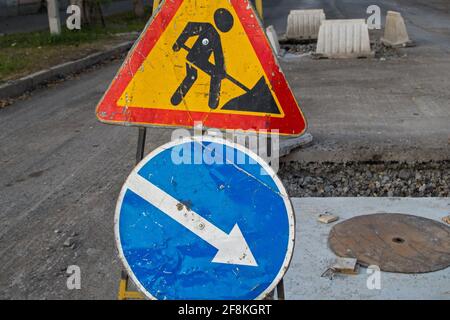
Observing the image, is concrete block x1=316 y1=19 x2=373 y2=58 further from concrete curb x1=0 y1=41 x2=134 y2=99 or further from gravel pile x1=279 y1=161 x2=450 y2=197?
gravel pile x1=279 y1=161 x2=450 y2=197

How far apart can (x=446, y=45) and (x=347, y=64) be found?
3.38m

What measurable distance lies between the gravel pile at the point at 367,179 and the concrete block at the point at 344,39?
7.36 metres

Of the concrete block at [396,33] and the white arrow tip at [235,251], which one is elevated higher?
the white arrow tip at [235,251]

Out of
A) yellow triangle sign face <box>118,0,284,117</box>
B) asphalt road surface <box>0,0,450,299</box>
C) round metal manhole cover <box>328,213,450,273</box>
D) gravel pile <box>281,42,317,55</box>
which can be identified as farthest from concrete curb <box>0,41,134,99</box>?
yellow triangle sign face <box>118,0,284,117</box>

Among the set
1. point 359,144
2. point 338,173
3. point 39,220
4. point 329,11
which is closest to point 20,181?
point 39,220

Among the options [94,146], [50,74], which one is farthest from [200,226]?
[50,74]

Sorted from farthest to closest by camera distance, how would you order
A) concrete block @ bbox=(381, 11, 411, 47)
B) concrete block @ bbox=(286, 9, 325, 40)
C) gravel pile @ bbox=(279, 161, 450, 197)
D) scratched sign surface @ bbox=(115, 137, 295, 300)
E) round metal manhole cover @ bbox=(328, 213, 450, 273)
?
1. concrete block @ bbox=(286, 9, 325, 40)
2. concrete block @ bbox=(381, 11, 411, 47)
3. gravel pile @ bbox=(279, 161, 450, 197)
4. round metal manhole cover @ bbox=(328, 213, 450, 273)
5. scratched sign surface @ bbox=(115, 137, 295, 300)

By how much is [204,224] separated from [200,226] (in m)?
0.02

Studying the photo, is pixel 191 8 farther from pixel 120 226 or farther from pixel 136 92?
pixel 120 226

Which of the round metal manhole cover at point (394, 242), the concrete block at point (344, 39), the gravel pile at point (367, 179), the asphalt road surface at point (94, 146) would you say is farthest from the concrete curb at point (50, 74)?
the round metal manhole cover at point (394, 242)

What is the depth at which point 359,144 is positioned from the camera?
615cm

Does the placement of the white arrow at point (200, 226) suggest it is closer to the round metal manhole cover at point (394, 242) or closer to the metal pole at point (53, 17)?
the round metal manhole cover at point (394, 242)

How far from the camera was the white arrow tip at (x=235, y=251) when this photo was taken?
2.21 metres

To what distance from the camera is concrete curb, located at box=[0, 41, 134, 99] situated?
9.82 meters
